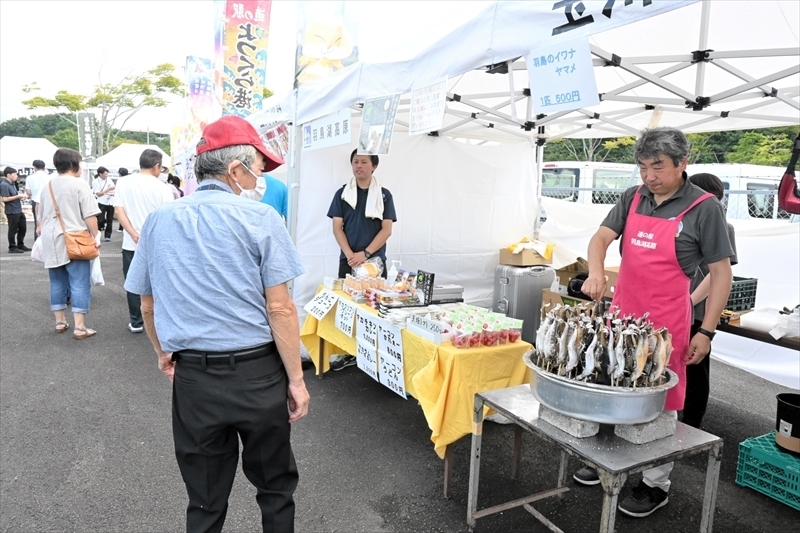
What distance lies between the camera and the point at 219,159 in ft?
5.51

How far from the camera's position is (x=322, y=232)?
5.18 metres

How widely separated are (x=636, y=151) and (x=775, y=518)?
206 cm

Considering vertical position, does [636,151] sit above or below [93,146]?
below

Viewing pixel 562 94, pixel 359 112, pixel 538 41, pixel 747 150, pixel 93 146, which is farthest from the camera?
pixel 93 146

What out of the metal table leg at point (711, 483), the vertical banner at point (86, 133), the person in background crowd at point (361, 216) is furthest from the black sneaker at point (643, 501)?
the vertical banner at point (86, 133)

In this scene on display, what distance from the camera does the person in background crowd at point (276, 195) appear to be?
4.76m

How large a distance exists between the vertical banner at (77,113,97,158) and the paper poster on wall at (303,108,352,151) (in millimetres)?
26014

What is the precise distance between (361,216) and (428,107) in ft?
5.44

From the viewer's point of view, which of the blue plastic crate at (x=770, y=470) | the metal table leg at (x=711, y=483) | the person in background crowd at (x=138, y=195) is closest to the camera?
the metal table leg at (x=711, y=483)

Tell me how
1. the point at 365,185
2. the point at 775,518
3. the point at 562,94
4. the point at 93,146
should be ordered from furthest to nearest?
the point at 93,146 → the point at 365,185 → the point at 775,518 → the point at 562,94

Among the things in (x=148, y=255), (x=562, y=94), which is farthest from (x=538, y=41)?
(x=148, y=255)

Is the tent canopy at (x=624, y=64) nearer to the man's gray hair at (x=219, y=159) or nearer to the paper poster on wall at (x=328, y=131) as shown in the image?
the paper poster on wall at (x=328, y=131)

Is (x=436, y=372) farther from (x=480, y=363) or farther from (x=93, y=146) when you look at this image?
(x=93, y=146)

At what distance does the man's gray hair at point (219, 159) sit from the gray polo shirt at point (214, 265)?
0.03m
